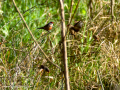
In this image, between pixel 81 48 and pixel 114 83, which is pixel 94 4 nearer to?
pixel 81 48

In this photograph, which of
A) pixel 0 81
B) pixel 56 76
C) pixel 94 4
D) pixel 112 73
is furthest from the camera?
pixel 94 4

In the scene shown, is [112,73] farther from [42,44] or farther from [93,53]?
[42,44]

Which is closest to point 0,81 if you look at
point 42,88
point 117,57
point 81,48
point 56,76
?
point 42,88

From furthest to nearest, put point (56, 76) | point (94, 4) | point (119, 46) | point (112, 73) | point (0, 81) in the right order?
1. point (94, 4)
2. point (119, 46)
3. point (112, 73)
4. point (56, 76)
5. point (0, 81)

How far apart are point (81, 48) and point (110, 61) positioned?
0.40 meters

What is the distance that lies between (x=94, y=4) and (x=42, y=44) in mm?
1468

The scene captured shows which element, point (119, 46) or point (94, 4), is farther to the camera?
point (94, 4)

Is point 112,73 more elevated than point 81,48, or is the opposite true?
point 81,48

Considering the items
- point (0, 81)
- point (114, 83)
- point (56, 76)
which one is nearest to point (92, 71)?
point (114, 83)

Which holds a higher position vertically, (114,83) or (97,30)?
(97,30)

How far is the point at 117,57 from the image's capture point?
8.02ft

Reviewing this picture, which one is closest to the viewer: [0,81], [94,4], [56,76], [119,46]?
[0,81]

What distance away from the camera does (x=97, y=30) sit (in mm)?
2836

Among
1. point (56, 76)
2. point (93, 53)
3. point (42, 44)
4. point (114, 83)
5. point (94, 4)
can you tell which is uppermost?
point (94, 4)
